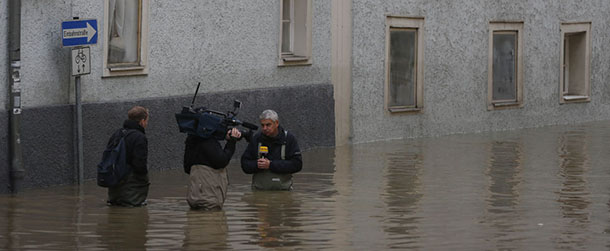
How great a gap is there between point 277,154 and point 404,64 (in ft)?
32.2

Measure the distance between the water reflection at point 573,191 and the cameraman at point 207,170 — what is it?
3.44 m

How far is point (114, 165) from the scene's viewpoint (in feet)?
46.0

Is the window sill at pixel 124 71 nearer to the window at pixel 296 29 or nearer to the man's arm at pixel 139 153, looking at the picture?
the man's arm at pixel 139 153

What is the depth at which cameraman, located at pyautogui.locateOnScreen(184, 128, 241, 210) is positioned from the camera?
46.4 ft

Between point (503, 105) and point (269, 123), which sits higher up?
point (503, 105)

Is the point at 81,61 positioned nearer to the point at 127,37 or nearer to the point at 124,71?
the point at 124,71

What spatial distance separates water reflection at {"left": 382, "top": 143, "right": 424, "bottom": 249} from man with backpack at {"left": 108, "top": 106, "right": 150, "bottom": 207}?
8.25ft

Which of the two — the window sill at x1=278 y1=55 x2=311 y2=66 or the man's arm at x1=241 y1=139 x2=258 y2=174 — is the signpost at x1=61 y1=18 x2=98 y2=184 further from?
the window sill at x1=278 y1=55 x2=311 y2=66

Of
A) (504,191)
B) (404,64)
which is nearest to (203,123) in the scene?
(504,191)

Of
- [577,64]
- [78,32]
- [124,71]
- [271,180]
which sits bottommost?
[271,180]

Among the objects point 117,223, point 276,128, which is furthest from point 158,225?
point 276,128

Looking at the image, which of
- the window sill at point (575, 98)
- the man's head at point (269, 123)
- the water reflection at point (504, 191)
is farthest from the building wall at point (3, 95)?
the window sill at point (575, 98)

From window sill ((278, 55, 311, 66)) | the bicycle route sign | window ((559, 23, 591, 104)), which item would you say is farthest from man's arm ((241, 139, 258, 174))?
window ((559, 23, 591, 104))

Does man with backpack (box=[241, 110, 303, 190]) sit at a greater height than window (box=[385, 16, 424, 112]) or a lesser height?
lesser
